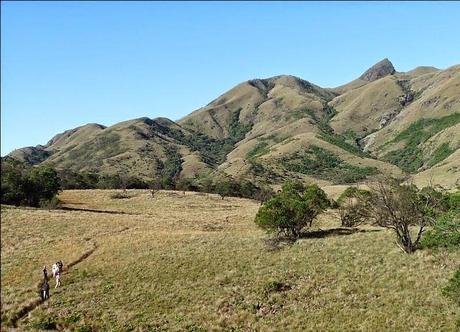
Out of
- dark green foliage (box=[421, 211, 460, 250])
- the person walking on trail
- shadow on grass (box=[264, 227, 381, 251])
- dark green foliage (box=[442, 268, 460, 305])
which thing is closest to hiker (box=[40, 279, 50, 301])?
the person walking on trail

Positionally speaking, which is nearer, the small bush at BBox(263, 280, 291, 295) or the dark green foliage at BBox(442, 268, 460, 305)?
the dark green foliage at BBox(442, 268, 460, 305)

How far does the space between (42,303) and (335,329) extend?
19847 millimetres

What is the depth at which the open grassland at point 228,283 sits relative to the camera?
2806cm

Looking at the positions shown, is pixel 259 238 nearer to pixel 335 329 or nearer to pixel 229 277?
pixel 229 277

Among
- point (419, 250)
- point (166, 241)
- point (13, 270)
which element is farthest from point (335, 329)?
point (13, 270)

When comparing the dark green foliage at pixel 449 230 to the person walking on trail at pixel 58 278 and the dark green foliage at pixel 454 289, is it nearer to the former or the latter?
the dark green foliage at pixel 454 289

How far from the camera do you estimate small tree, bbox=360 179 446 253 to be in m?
37.8

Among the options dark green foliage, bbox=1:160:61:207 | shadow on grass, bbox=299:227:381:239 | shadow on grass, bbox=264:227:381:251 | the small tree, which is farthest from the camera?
dark green foliage, bbox=1:160:61:207

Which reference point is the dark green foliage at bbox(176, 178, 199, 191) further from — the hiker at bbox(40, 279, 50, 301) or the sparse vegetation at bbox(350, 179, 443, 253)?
the hiker at bbox(40, 279, 50, 301)

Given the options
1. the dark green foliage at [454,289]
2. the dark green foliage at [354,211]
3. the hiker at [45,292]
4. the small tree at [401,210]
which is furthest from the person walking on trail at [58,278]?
the dark green foliage at [354,211]

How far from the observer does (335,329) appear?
87.6 ft

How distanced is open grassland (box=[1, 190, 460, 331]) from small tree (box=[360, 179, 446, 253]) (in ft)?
4.91

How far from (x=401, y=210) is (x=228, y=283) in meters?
16.7

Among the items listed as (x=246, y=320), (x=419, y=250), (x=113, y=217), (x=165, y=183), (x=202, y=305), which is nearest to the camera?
(x=246, y=320)
